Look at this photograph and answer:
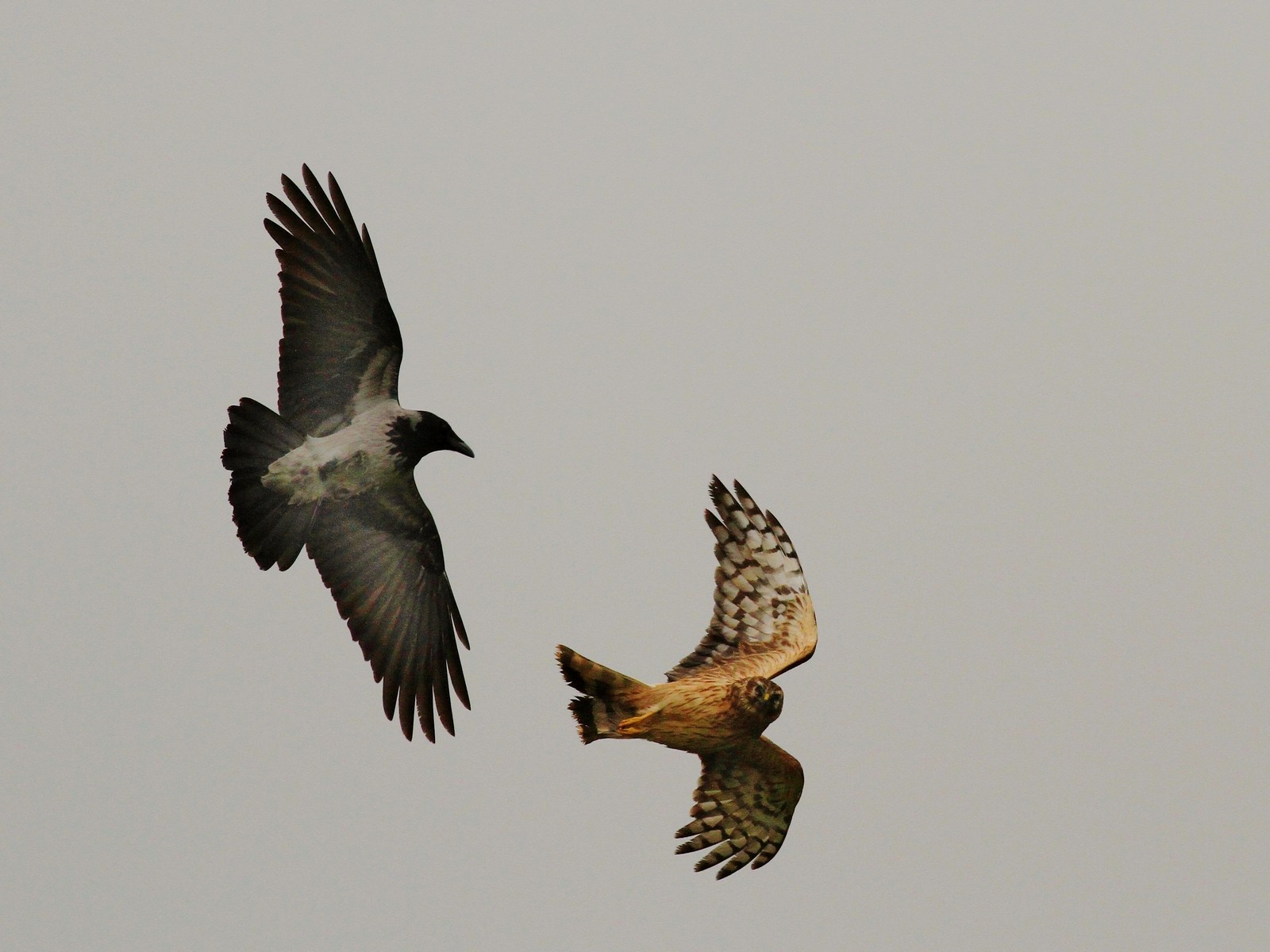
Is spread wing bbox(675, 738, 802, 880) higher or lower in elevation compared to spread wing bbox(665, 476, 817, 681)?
lower

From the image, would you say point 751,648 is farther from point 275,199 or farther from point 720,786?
point 275,199

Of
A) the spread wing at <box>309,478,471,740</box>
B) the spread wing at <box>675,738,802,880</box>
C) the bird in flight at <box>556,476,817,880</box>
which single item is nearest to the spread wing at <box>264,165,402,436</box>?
the spread wing at <box>309,478,471,740</box>

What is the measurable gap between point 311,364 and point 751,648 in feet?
8.32

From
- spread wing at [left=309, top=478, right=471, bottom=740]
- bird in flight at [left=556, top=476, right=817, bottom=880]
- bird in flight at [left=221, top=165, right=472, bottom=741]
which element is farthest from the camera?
spread wing at [left=309, top=478, right=471, bottom=740]

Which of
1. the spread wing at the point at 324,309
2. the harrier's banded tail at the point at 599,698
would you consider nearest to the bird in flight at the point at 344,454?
the spread wing at the point at 324,309

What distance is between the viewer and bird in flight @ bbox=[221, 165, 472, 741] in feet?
24.9

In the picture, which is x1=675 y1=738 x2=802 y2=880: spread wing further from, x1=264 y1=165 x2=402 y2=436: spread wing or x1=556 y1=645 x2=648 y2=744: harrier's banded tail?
x1=264 y1=165 x2=402 y2=436: spread wing

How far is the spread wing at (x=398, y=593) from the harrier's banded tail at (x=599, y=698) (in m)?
1.16

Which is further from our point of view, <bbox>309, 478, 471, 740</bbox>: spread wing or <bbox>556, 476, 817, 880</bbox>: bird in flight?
<bbox>309, 478, 471, 740</bbox>: spread wing

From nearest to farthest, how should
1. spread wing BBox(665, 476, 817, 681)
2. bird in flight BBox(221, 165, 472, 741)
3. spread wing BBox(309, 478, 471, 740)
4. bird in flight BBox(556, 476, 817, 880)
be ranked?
bird in flight BBox(556, 476, 817, 880) < spread wing BBox(665, 476, 817, 681) < bird in flight BBox(221, 165, 472, 741) < spread wing BBox(309, 478, 471, 740)

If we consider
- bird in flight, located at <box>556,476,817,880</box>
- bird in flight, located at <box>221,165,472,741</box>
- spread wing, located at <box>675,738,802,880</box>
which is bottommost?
spread wing, located at <box>675,738,802,880</box>

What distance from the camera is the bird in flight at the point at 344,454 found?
7.59m

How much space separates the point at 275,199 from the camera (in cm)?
769

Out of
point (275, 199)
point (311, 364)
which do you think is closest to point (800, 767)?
point (311, 364)
